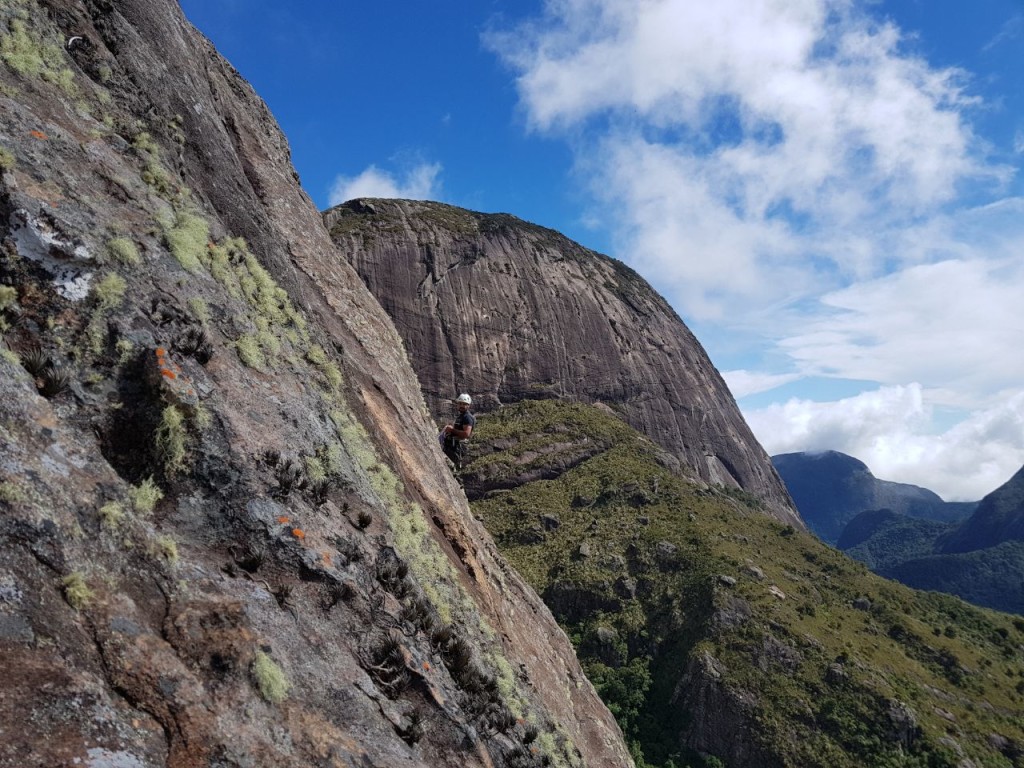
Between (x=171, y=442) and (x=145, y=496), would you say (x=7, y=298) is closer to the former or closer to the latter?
(x=171, y=442)

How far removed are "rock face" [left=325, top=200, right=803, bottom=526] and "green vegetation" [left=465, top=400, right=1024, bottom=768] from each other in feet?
73.7

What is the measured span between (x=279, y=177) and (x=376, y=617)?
646 inches

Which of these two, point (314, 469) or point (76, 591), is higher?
point (314, 469)

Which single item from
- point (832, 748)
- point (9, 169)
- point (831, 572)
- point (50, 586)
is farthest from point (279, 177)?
point (831, 572)

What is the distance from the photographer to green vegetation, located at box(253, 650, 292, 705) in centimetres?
736

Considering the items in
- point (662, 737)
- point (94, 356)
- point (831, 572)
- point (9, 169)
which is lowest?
point (662, 737)

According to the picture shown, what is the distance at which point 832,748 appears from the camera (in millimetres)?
44312

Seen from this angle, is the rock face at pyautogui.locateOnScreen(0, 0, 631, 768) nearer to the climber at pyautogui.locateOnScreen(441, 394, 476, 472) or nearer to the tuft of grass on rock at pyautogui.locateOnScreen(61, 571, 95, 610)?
the tuft of grass on rock at pyautogui.locateOnScreen(61, 571, 95, 610)

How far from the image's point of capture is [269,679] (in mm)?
7461

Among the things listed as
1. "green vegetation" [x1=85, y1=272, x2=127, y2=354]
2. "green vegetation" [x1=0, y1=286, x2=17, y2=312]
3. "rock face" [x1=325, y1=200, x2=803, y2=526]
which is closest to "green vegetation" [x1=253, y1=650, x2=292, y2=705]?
"green vegetation" [x1=85, y1=272, x2=127, y2=354]

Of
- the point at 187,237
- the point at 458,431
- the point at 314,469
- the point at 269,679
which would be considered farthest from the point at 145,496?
the point at 458,431

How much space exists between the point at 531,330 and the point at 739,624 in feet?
231

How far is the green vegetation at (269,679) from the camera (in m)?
7.36

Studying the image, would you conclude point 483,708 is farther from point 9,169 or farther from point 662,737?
point 662,737
